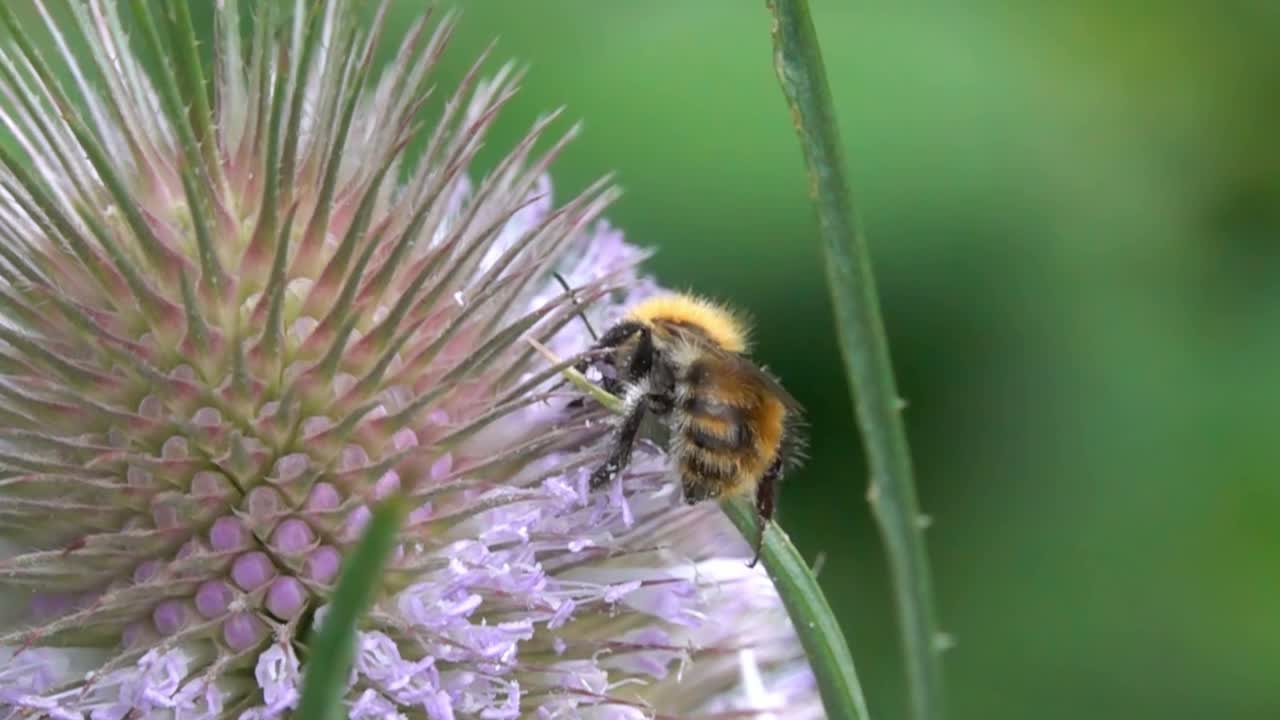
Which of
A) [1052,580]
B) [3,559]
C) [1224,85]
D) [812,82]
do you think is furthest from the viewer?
[1224,85]

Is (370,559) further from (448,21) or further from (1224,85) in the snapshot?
(1224,85)

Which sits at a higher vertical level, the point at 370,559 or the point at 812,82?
the point at 812,82

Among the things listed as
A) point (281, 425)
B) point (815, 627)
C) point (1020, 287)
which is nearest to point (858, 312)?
point (815, 627)

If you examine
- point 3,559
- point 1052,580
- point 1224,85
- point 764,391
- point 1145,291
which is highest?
point 1224,85

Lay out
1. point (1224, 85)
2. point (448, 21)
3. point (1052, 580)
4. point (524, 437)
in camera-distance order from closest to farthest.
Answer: point (524, 437) < point (448, 21) < point (1052, 580) < point (1224, 85)

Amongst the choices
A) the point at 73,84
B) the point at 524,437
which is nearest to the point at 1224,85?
the point at 524,437

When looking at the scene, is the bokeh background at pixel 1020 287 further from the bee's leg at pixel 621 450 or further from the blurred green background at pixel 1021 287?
the bee's leg at pixel 621 450
